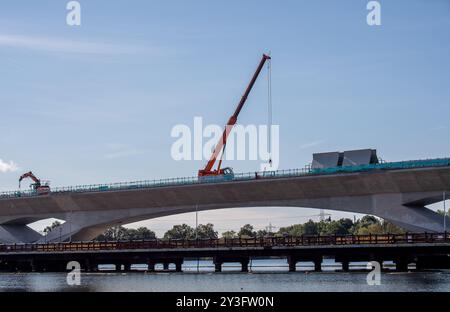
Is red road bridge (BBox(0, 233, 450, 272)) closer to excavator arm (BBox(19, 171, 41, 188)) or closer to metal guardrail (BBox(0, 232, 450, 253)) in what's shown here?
metal guardrail (BBox(0, 232, 450, 253))

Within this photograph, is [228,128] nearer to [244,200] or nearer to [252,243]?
[244,200]

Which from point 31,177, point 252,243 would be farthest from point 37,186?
point 252,243

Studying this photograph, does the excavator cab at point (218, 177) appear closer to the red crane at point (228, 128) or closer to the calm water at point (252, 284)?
the red crane at point (228, 128)

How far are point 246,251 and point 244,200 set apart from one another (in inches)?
1162

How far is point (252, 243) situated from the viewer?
9525 centimetres

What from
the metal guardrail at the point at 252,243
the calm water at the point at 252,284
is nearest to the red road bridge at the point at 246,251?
the metal guardrail at the point at 252,243

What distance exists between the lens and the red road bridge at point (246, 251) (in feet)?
287

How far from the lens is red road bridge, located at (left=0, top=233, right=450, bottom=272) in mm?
87562

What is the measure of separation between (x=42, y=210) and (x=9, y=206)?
6.42 m

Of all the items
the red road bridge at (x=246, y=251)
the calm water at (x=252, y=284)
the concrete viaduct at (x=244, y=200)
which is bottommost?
the calm water at (x=252, y=284)

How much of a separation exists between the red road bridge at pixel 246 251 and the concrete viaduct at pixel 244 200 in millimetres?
11403

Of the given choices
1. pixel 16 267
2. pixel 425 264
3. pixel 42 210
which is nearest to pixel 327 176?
pixel 425 264

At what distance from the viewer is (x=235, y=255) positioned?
95750 mm
